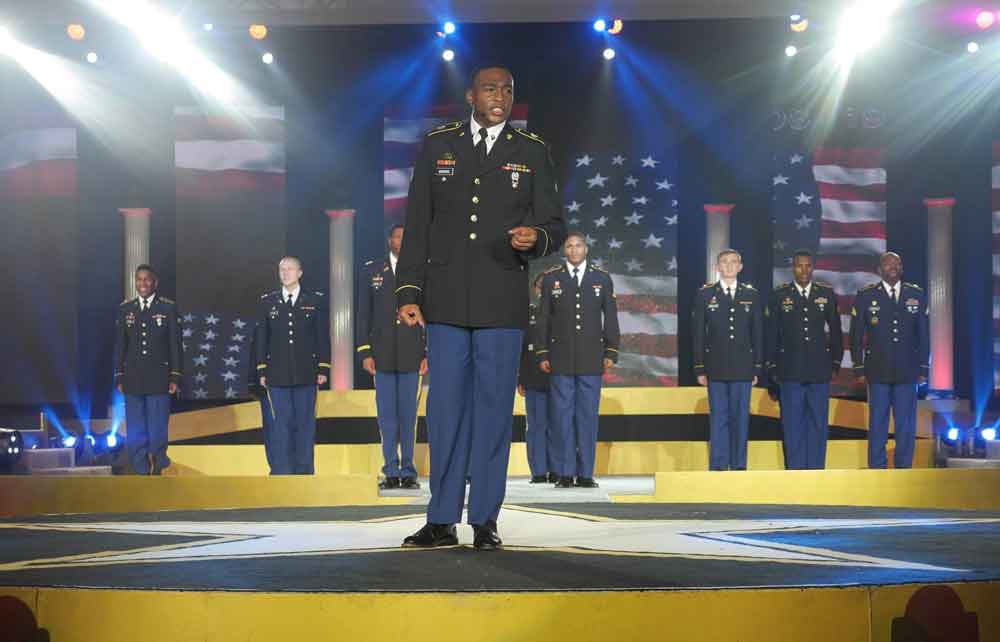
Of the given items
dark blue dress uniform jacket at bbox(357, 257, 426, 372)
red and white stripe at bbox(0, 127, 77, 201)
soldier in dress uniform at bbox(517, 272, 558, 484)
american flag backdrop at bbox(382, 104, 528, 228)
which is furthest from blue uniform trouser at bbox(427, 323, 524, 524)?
red and white stripe at bbox(0, 127, 77, 201)

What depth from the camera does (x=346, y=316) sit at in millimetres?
12750

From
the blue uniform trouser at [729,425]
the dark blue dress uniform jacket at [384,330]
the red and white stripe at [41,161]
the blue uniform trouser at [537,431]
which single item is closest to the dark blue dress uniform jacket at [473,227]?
the dark blue dress uniform jacket at [384,330]

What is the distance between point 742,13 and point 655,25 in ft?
2.79

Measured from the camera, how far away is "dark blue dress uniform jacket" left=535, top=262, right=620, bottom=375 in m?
8.21

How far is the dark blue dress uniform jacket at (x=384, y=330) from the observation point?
310 inches

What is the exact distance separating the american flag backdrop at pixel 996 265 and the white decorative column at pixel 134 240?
841 centimetres

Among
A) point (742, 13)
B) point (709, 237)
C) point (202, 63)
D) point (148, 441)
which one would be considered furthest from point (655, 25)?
point (148, 441)

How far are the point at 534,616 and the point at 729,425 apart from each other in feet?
21.5

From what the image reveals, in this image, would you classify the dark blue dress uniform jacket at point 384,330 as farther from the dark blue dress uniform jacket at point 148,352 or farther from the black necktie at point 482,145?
the black necktie at point 482,145

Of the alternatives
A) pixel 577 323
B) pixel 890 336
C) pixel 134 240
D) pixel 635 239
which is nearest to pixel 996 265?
pixel 635 239

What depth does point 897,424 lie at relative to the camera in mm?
9336

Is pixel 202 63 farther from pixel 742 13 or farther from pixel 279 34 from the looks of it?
pixel 742 13

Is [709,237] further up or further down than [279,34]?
further down

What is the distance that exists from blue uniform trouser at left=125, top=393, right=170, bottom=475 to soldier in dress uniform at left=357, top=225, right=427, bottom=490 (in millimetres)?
2149
